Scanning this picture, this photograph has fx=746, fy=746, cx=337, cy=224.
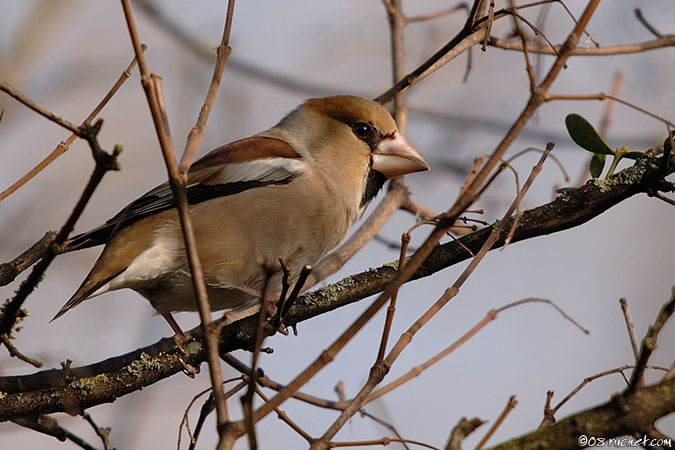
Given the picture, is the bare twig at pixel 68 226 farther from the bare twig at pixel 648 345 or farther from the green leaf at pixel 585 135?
the green leaf at pixel 585 135

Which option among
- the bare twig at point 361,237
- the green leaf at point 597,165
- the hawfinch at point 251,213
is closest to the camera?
the green leaf at point 597,165

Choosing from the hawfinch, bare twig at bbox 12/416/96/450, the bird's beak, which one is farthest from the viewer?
the bird's beak

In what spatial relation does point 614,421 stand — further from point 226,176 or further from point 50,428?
point 226,176

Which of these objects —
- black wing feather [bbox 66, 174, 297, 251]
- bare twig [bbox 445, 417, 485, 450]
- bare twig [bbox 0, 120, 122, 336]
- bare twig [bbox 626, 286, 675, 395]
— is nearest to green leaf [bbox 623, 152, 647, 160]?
bare twig [bbox 626, 286, 675, 395]

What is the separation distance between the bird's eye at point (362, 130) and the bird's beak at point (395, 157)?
99 mm

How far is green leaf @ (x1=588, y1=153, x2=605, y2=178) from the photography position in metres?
3.11

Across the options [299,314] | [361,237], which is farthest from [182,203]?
[361,237]

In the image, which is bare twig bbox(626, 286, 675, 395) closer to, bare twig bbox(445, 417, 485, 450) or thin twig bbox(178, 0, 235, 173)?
bare twig bbox(445, 417, 485, 450)

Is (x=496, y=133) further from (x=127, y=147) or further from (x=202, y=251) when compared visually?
(x=127, y=147)

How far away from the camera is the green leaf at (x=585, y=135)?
116 inches

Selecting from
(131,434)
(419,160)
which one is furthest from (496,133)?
(131,434)

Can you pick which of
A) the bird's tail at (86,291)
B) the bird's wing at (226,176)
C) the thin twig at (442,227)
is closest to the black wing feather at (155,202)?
the bird's wing at (226,176)

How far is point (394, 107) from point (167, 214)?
187 centimetres

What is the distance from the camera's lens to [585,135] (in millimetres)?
2967
